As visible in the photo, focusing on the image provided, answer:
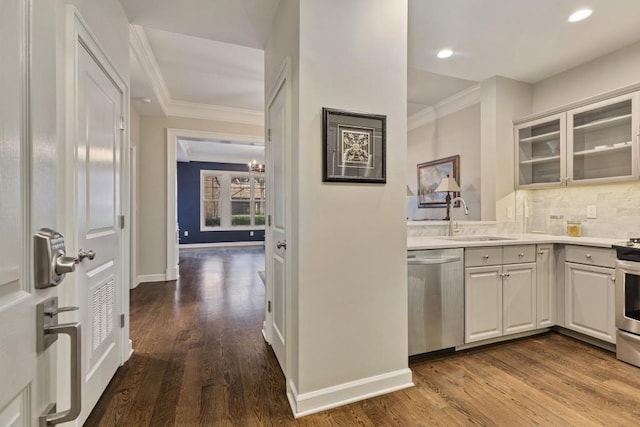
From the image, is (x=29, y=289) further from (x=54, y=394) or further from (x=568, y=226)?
(x=568, y=226)

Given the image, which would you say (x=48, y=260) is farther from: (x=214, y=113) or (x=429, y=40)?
(x=214, y=113)

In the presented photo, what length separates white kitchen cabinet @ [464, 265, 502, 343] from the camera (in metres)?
2.39

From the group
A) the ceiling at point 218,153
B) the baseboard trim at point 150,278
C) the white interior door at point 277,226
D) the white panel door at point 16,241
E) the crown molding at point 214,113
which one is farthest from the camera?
the ceiling at point 218,153

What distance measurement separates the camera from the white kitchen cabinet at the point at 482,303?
2.39 meters

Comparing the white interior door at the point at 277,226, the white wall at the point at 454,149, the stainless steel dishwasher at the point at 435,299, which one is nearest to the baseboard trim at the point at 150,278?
the white interior door at the point at 277,226

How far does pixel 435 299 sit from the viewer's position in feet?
7.44

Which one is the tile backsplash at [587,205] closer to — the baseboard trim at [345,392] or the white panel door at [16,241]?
the baseboard trim at [345,392]

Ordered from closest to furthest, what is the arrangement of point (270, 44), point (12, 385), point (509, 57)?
1. point (12, 385)
2. point (270, 44)
3. point (509, 57)

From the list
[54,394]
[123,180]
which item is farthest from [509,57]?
[54,394]

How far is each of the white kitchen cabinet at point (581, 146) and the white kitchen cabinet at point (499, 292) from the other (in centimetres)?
102

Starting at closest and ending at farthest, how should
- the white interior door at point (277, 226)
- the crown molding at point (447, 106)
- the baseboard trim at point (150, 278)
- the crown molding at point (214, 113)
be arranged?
1. the white interior door at point (277, 226)
2. the crown molding at point (447, 106)
3. the baseboard trim at point (150, 278)
4. the crown molding at point (214, 113)

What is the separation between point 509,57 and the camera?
3062 mm

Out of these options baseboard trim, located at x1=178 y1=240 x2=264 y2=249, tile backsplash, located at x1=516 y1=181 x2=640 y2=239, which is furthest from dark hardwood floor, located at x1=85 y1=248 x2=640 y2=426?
baseboard trim, located at x1=178 y1=240 x2=264 y2=249

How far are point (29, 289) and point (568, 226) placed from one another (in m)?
4.05
